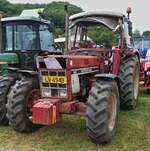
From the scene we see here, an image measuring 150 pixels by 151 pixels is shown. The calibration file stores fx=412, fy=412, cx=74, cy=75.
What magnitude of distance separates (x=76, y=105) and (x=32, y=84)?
1.00 meters

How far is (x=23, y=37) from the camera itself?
37.1 ft

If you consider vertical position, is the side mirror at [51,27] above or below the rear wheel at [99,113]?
above

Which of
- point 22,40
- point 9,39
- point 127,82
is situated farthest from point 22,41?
point 127,82

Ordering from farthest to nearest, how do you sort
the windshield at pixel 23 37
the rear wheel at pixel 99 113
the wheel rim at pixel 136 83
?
1. the windshield at pixel 23 37
2. the wheel rim at pixel 136 83
3. the rear wheel at pixel 99 113

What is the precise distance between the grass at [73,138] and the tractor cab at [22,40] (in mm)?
3040

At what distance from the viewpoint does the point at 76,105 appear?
7.33m

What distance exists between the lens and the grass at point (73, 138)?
22.8ft

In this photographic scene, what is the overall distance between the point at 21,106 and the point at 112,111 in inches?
64.9

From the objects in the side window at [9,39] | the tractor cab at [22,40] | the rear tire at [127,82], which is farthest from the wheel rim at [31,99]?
the side window at [9,39]

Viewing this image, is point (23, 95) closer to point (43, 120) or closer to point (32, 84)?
point (32, 84)

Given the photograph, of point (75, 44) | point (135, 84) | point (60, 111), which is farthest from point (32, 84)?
point (135, 84)

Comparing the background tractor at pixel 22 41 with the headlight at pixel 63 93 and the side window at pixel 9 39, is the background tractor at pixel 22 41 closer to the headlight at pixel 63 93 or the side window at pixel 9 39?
the side window at pixel 9 39

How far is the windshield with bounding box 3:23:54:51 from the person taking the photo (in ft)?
37.1

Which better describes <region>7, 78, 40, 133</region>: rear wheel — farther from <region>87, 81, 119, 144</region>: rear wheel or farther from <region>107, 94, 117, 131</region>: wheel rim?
<region>107, 94, 117, 131</region>: wheel rim
